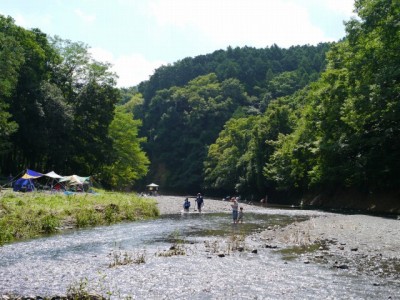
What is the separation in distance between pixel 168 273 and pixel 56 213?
51.0ft

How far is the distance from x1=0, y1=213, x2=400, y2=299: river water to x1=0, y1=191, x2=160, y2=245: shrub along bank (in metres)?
2.13

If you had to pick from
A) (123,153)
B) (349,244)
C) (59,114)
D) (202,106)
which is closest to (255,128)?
(123,153)

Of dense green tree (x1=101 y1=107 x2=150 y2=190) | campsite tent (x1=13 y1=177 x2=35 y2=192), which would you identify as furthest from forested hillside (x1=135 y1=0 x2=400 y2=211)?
campsite tent (x1=13 y1=177 x2=35 y2=192)

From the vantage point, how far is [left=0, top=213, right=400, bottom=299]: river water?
473 inches

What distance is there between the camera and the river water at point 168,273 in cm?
1202

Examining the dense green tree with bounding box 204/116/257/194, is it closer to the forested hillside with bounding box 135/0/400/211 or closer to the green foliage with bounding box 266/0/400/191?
the forested hillside with bounding box 135/0/400/211

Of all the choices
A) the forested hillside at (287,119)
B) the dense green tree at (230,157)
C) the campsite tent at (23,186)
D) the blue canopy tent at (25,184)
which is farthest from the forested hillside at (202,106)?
the campsite tent at (23,186)

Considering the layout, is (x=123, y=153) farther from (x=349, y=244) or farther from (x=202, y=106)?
(x=202, y=106)

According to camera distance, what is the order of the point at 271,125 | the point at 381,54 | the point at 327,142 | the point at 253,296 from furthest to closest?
1. the point at 271,125
2. the point at 327,142
3. the point at 381,54
4. the point at 253,296

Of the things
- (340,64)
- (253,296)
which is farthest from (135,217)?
(340,64)

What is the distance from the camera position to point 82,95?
6638 cm

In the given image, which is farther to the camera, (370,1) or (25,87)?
(25,87)

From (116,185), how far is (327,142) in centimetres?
4499

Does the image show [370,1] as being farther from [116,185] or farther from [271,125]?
[116,185]
